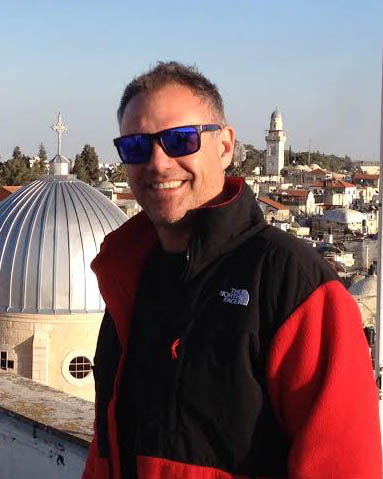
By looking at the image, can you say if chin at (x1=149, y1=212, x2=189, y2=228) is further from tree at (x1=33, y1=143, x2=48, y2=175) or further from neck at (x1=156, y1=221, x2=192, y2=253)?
tree at (x1=33, y1=143, x2=48, y2=175)

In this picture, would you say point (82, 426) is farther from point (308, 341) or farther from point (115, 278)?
point (308, 341)

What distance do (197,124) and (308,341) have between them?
63cm

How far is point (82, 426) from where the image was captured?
3.46 metres

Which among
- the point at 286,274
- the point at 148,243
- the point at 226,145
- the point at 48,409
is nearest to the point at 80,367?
the point at 48,409

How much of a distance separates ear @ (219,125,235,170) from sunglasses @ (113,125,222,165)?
0.04m

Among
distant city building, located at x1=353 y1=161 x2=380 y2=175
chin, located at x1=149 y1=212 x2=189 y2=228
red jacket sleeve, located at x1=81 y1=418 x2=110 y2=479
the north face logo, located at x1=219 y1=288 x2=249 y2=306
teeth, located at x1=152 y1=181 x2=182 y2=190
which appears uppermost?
distant city building, located at x1=353 y1=161 x2=380 y2=175

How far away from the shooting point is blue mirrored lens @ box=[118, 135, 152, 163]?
6.22ft

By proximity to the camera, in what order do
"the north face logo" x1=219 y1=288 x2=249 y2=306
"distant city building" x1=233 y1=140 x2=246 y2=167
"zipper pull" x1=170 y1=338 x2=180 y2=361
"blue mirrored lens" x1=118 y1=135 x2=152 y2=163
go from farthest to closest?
"distant city building" x1=233 y1=140 x2=246 y2=167, "blue mirrored lens" x1=118 y1=135 x2=152 y2=163, "zipper pull" x1=170 y1=338 x2=180 y2=361, "the north face logo" x1=219 y1=288 x2=249 y2=306

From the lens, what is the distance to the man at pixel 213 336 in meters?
1.59

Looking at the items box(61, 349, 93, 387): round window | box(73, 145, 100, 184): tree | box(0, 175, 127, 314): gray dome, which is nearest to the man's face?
box(0, 175, 127, 314): gray dome

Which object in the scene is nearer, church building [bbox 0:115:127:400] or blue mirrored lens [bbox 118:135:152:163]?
blue mirrored lens [bbox 118:135:152:163]

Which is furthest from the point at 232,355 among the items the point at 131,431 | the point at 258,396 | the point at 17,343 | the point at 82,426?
the point at 17,343

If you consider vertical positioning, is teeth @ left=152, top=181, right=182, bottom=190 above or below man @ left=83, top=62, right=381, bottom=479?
above

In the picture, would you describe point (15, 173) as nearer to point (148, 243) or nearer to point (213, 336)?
point (148, 243)
